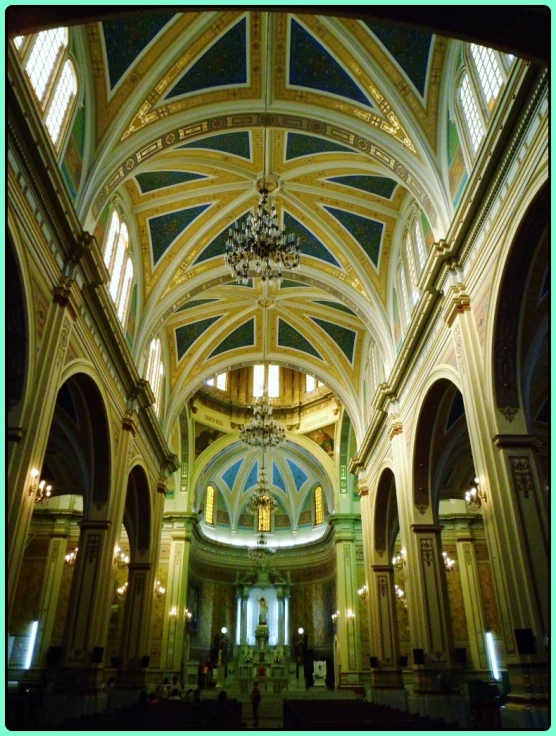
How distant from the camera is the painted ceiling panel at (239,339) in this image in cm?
2495

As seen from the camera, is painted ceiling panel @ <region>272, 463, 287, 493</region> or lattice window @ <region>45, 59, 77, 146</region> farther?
painted ceiling panel @ <region>272, 463, 287, 493</region>

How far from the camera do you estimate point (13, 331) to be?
9734mm

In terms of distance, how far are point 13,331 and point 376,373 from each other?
14.6 meters

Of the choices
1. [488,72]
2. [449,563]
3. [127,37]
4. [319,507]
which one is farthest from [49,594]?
[488,72]

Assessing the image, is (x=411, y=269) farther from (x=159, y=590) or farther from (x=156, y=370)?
(x=159, y=590)

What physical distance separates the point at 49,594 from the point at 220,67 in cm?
2023

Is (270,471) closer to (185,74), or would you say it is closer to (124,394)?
(124,394)

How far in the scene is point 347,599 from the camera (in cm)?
2627

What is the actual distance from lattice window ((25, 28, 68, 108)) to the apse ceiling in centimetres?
116

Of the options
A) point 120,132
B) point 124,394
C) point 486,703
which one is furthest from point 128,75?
point 486,703

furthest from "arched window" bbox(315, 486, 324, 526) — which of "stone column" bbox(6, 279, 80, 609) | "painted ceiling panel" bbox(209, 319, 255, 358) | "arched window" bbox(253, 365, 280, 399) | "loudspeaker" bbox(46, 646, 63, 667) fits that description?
"stone column" bbox(6, 279, 80, 609)

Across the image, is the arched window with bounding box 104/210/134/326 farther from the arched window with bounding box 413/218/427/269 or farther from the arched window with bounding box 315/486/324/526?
the arched window with bounding box 315/486/324/526

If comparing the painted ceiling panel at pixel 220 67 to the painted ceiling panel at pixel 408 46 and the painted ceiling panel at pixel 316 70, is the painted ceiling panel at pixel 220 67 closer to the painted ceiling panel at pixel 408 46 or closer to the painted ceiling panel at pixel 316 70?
the painted ceiling panel at pixel 316 70

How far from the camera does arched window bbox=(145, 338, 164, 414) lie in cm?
2138
